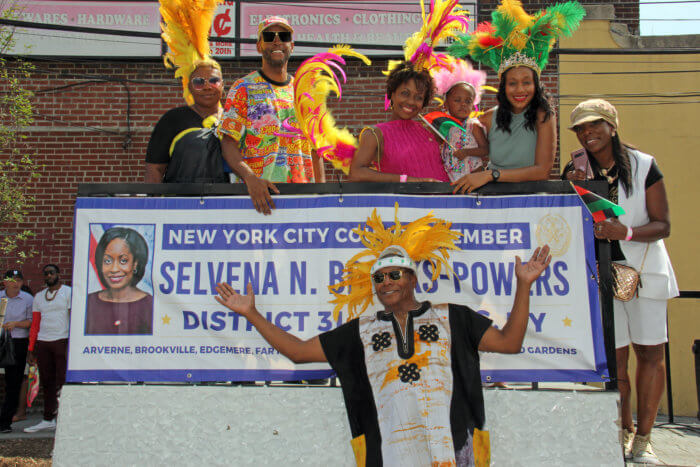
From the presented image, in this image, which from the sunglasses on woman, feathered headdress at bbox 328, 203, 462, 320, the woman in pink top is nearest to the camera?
feathered headdress at bbox 328, 203, 462, 320

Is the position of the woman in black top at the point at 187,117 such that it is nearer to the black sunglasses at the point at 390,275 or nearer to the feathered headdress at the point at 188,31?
the feathered headdress at the point at 188,31

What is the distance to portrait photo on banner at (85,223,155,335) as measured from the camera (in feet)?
11.1

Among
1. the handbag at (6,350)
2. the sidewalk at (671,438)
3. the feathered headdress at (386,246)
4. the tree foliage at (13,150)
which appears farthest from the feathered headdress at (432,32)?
A: the handbag at (6,350)

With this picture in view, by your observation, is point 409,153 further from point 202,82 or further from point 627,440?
point 627,440

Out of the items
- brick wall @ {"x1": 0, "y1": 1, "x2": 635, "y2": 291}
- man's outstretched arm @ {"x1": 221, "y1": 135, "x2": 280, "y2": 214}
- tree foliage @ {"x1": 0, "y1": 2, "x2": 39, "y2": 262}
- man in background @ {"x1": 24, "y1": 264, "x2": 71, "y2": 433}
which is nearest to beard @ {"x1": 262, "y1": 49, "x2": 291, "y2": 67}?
man's outstretched arm @ {"x1": 221, "y1": 135, "x2": 280, "y2": 214}

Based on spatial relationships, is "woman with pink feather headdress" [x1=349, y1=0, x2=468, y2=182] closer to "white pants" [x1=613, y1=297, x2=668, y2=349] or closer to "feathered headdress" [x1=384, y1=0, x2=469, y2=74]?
"feathered headdress" [x1=384, y1=0, x2=469, y2=74]

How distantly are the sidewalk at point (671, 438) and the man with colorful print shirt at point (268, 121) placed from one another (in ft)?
9.03

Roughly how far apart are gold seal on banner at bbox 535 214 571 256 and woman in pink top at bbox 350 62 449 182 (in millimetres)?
736

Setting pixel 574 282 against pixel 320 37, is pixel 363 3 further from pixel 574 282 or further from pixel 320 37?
pixel 574 282

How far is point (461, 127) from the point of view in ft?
13.4

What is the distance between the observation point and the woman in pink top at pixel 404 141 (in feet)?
12.5

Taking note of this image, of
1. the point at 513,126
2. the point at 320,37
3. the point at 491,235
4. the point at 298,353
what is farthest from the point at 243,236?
the point at 320,37

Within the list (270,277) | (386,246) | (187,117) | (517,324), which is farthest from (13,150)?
(517,324)

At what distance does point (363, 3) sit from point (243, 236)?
20.4 feet
